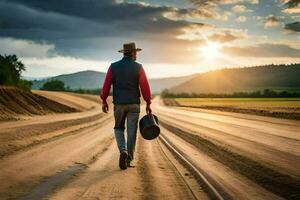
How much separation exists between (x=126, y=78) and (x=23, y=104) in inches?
1590

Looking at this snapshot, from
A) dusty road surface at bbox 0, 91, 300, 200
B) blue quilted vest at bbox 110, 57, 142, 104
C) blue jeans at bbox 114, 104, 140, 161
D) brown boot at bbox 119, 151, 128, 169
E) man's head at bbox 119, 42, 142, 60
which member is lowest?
dusty road surface at bbox 0, 91, 300, 200

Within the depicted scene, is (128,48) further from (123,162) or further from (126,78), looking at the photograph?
(123,162)

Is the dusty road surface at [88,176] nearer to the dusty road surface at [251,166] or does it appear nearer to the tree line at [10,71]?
the dusty road surface at [251,166]

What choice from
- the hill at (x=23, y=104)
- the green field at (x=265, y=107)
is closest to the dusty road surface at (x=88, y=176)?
the hill at (x=23, y=104)

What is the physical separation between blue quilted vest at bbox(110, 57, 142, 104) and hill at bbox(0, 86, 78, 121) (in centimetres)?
3193

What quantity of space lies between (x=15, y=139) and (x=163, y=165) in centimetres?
844

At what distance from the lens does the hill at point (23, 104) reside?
45862mm

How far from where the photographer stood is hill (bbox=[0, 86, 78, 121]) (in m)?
45.9

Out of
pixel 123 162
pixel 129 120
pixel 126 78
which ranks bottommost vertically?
pixel 123 162

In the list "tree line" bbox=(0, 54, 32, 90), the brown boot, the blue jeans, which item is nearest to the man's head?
the blue jeans

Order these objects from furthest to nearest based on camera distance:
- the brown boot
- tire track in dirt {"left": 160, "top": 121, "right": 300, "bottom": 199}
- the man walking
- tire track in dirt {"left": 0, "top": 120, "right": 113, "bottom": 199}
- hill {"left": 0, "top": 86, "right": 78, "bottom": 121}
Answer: hill {"left": 0, "top": 86, "right": 78, "bottom": 121} < the man walking < the brown boot < tire track in dirt {"left": 160, "top": 121, "right": 300, "bottom": 199} < tire track in dirt {"left": 0, "top": 120, "right": 113, "bottom": 199}

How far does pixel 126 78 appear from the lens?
11109 millimetres

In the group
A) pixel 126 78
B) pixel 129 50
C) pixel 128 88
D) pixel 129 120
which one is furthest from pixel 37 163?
Result: pixel 129 50

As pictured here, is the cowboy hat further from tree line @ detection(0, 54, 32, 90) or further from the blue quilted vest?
tree line @ detection(0, 54, 32, 90)
